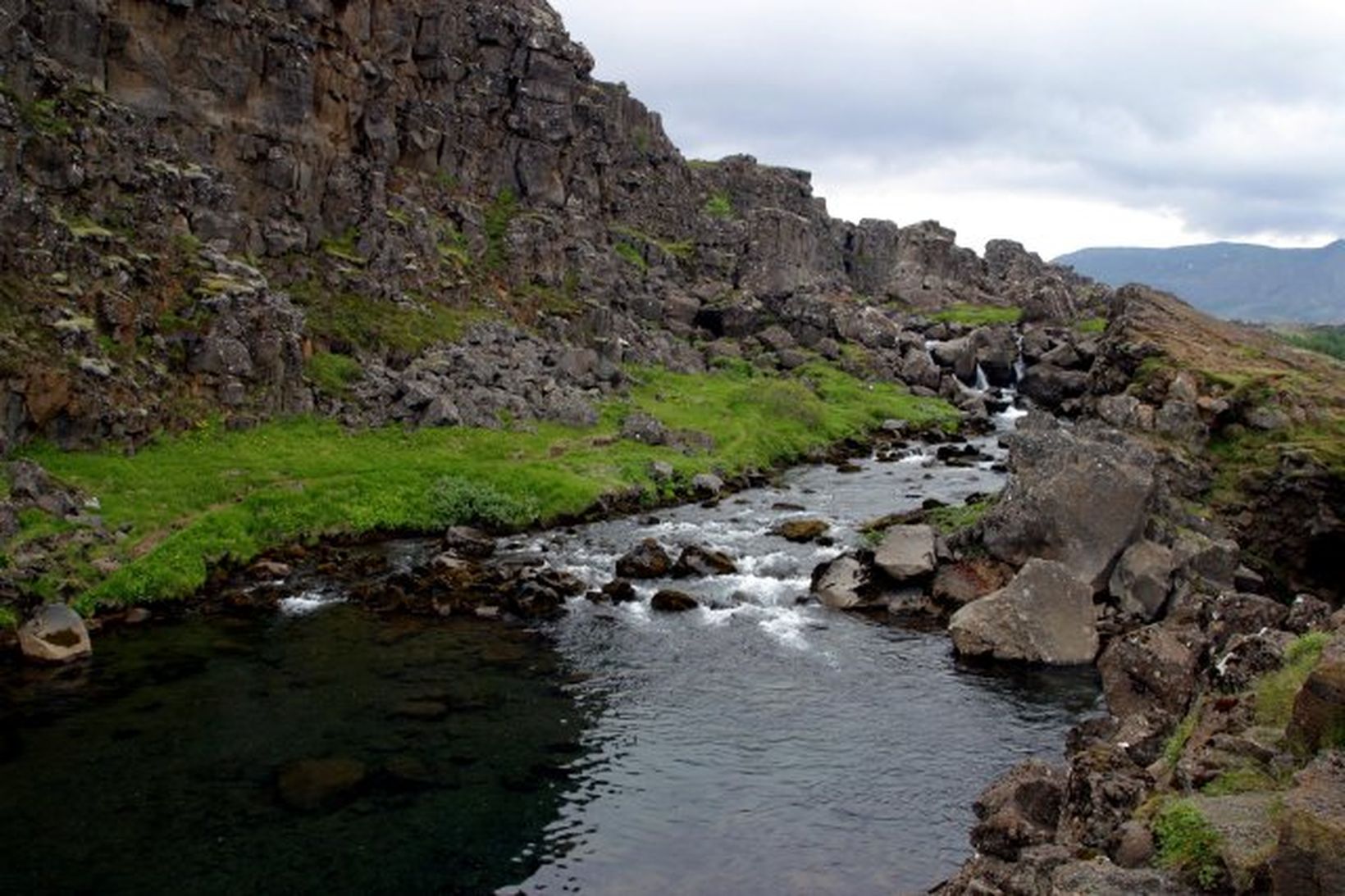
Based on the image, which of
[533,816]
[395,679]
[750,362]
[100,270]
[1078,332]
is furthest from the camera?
[1078,332]

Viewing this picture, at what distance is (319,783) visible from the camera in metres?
30.8

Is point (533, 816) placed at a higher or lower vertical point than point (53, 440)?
lower

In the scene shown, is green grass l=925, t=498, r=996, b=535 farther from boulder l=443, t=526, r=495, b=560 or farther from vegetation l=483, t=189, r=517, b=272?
vegetation l=483, t=189, r=517, b=272

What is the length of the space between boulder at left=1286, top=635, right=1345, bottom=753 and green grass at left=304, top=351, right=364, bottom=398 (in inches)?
2499

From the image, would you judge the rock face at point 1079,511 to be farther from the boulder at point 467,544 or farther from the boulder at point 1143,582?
the boulder at point 467,544

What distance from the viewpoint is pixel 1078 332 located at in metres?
140

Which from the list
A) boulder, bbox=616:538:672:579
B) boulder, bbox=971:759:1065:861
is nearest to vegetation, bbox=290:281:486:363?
boulder, bbox=616:538:672:579

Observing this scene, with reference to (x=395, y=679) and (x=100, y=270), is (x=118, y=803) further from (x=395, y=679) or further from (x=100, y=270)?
(x=100, y=270)

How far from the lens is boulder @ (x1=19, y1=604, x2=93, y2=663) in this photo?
39.1 metres

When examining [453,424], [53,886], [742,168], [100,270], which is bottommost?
[53,886]

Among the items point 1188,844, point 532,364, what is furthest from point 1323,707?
point 532,364

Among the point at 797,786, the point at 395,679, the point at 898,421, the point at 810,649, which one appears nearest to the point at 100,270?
the point at 395,679

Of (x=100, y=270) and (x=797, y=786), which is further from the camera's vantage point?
(x=100, y=270)

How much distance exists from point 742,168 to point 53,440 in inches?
5639
